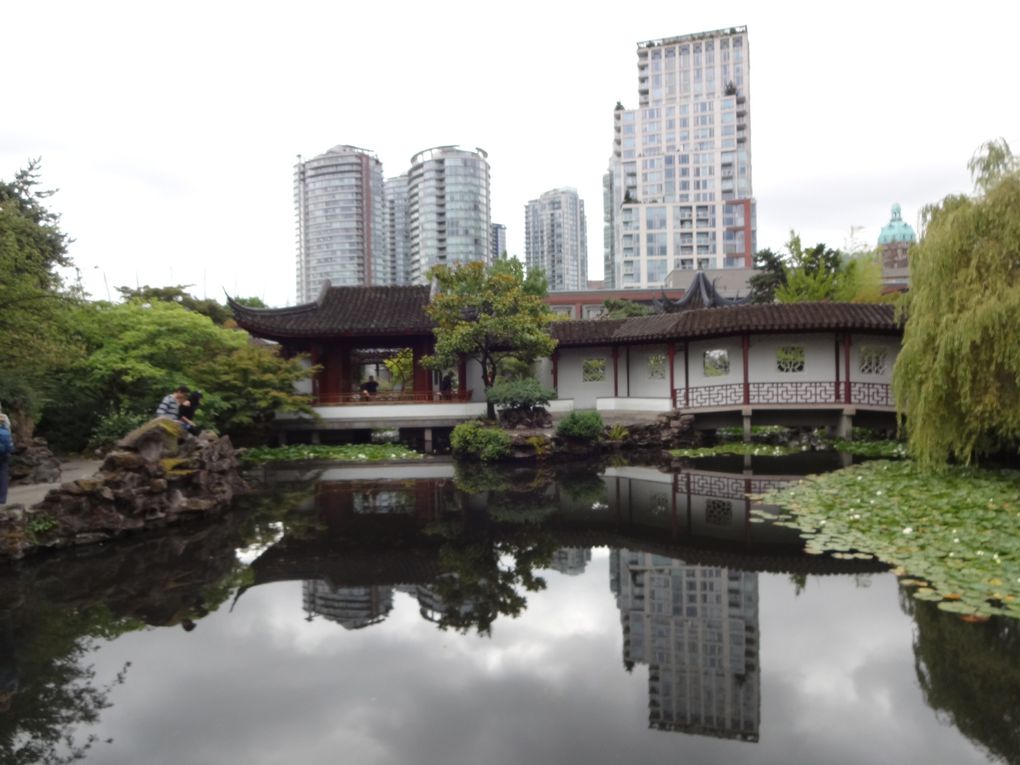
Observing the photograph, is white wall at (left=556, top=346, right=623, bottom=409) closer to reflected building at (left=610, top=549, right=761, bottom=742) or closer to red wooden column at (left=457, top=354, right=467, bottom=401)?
red wooden column at (left=457, top=354, right=467, bottom=401)

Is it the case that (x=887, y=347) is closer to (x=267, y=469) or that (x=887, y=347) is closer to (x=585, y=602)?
(x=585, y=602)

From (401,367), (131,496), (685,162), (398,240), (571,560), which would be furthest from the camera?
(685,162)

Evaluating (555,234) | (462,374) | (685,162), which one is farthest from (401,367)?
(555,234)

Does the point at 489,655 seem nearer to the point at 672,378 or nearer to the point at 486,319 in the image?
the point at 486,319

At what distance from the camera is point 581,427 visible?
16.4m

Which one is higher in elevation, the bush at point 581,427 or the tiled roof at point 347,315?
the tiled roof at point 347,315

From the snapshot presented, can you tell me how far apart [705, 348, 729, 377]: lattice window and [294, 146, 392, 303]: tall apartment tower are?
5641 centimetres

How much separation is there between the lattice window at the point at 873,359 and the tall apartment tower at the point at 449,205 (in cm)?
5410

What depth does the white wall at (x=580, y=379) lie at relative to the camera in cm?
2114

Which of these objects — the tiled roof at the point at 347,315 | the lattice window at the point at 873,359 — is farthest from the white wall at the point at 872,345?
the tiled roof at the point at 347,315

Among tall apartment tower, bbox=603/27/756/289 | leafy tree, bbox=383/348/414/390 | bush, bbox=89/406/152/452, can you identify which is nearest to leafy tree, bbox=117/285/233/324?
leafy tree, bbox=383/348/414/390

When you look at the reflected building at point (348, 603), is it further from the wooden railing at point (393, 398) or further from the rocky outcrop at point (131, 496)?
the wooden railing at point (393, 398)

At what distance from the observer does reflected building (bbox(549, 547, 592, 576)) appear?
7.21m

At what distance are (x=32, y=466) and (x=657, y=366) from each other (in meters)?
15.7
